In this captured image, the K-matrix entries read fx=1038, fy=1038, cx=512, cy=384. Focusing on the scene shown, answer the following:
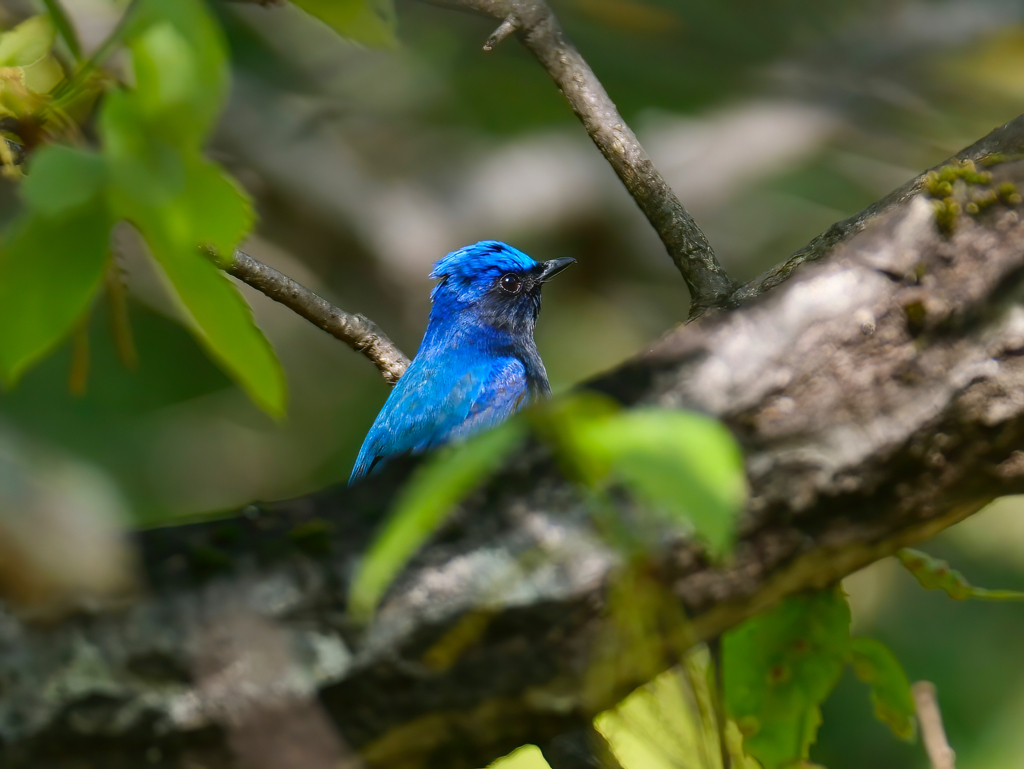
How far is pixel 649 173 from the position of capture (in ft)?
8.93

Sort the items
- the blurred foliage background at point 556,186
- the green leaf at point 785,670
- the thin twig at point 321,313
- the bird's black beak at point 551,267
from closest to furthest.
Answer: the green leaf at point 785,670
the thin twig at point 321,313
the bird's black beak at point 551,267
the blurred foliage background at point 556,186

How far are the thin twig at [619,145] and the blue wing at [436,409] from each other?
157cm

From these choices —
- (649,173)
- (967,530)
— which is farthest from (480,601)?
(967,530)

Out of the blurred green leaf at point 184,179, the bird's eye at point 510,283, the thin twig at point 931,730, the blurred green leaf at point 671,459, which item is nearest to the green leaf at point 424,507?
the blurred green leaf at point 671,459

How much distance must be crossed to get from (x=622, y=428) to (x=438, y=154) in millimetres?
9286

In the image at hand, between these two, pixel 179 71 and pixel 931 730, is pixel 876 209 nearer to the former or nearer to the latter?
pixel 931 730

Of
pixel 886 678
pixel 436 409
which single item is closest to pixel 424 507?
pixel 886 678

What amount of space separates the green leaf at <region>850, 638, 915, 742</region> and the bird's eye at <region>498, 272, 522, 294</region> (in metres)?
3.74

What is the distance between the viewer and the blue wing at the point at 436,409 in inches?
165

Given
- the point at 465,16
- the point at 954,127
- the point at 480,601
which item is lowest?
the point at 480,601

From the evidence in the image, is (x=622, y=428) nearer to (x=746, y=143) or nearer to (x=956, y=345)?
(x=956, y=345)

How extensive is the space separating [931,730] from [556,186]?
289 inches

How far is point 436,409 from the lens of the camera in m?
4.29

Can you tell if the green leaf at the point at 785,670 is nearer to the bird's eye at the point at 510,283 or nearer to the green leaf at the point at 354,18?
the green leaf at the point at 354,18
